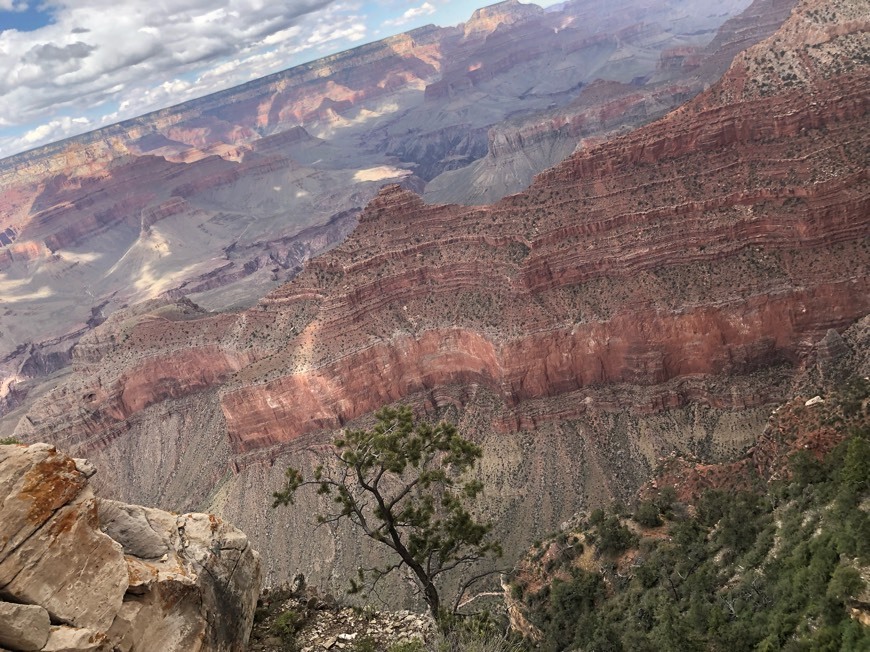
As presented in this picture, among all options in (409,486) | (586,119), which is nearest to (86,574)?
(409,486)

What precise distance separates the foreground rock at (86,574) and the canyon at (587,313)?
122 ft

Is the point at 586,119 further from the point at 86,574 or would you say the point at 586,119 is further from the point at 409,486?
the point at 86,574

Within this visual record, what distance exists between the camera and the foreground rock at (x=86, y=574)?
13.9 metres

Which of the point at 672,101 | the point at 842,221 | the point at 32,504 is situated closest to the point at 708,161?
the point at 842,221

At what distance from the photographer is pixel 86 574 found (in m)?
15.0

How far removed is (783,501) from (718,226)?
104ft

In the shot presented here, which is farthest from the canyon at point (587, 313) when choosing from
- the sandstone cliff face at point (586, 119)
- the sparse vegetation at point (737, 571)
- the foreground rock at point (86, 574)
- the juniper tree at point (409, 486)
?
the sandstone cliff face at point (586, 119)

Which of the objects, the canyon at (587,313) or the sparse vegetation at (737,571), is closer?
the sparse vegetation at (737,571)

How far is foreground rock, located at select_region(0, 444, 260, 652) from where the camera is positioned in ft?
45.7

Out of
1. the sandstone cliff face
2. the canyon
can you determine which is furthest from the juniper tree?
the sandstone cliff face

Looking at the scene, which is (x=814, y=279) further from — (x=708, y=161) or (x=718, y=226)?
(x=708, y=161)

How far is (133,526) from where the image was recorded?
60.2 ft

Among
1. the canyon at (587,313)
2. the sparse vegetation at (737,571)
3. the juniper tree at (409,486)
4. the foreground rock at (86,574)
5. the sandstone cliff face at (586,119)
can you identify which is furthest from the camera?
the sandstone cliff face at (586,119)

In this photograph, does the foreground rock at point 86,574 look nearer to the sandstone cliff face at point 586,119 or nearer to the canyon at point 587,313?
the canyon at point 587,313
